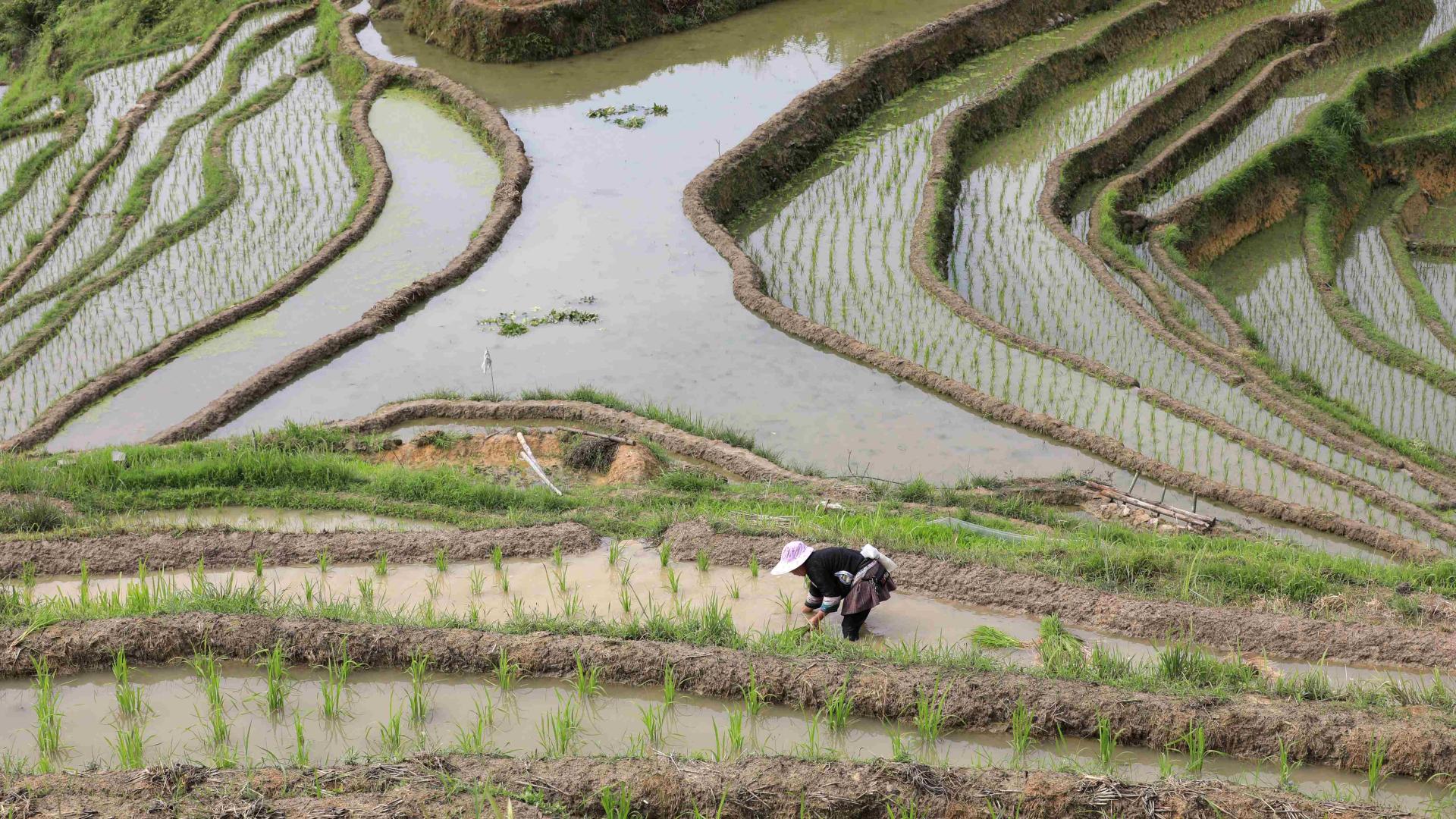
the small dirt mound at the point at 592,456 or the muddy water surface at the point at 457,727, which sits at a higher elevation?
the small dirt mound at the point at 592,456

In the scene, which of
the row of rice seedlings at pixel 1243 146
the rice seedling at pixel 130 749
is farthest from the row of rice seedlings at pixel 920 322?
the rice seedling at pixel 130 749

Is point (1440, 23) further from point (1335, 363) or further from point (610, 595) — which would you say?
point (610, 595)

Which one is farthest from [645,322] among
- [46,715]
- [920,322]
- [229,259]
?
[46,715]

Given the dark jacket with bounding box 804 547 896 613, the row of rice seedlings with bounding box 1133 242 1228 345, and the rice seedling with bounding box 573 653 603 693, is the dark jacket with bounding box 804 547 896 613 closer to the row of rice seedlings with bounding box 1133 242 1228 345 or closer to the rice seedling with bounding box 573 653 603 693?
the rice seedling with bounding box 573 653 603 693

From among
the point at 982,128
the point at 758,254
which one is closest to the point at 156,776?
the point at 758,254

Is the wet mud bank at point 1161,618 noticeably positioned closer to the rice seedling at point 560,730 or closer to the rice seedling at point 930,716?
the rice seedling at point 930,716
